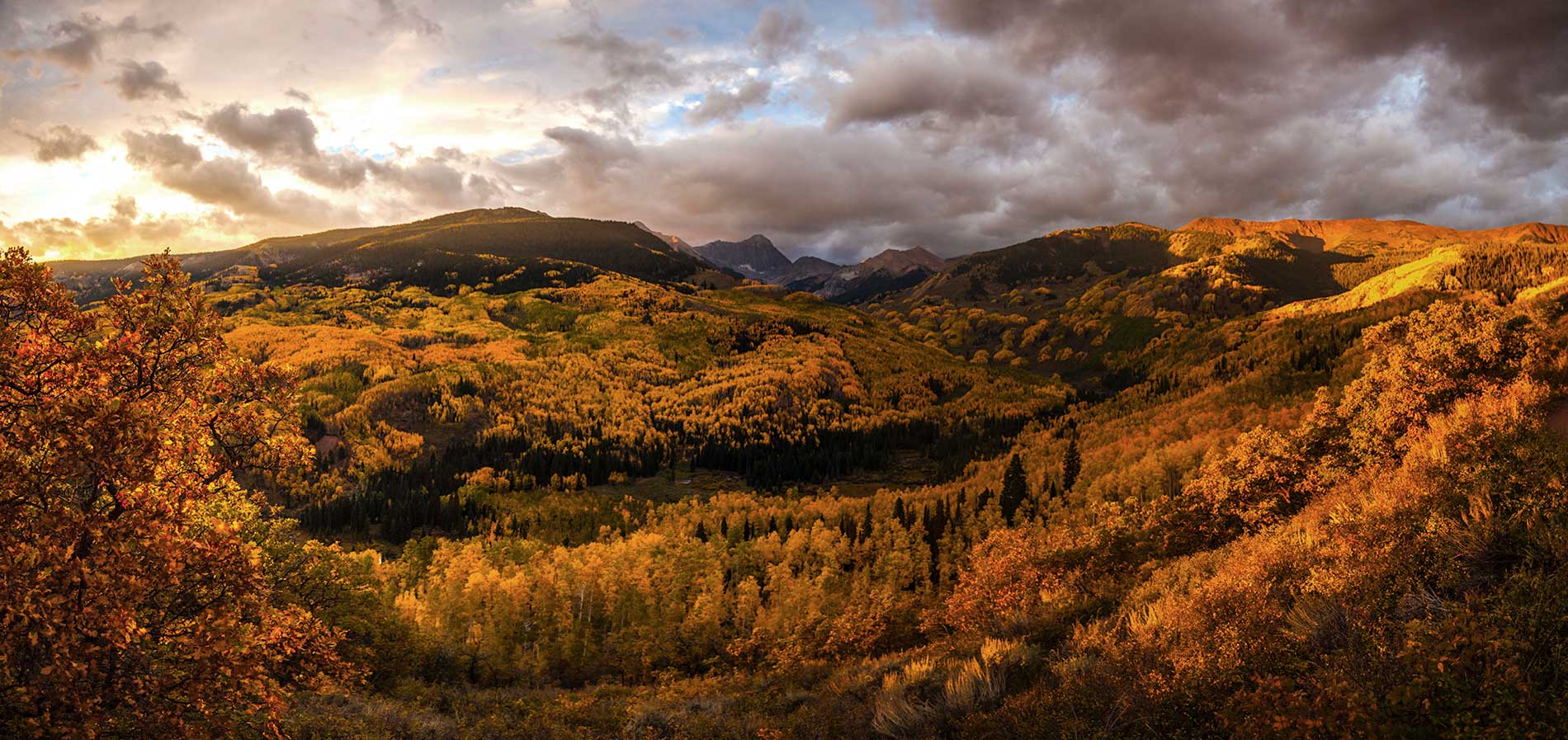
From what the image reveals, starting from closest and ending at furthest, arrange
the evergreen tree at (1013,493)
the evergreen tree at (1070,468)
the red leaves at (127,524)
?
1. the red leaves at (127,524)
2. the evergreen tree at (1013,493)
3. the evergreen tree at (1070,468)

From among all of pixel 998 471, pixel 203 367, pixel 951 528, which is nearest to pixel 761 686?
pixel 203 367

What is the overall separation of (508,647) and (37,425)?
95863mm

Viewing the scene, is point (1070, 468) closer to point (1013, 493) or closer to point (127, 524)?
point (1013, 493)

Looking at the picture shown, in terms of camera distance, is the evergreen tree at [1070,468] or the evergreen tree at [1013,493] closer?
the evergreen tree at [1013,493]

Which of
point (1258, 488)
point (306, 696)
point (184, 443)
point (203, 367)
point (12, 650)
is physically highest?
point (203, 367)

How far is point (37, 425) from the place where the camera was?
10.5m

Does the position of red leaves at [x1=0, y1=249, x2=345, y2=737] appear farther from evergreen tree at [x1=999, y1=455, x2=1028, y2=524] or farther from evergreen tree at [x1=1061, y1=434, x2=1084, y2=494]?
evergreen tree at [x1=1061, y1=434, x2=1084, y2=494]

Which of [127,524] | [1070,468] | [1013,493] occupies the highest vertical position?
[127,524]

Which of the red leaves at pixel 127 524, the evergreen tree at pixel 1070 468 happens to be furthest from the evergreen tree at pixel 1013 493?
the red leaves at pixel 127 524

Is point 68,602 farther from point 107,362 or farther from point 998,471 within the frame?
point 998,471

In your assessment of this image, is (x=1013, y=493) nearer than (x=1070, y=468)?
Yes

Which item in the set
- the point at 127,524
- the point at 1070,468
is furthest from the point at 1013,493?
the point at 127,524

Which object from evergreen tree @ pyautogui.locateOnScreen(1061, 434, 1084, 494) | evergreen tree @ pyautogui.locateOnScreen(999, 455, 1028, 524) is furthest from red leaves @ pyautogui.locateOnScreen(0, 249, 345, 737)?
evergreen tree @ pyautogui.locateOnScreen(1061, 434, 1084, 494)

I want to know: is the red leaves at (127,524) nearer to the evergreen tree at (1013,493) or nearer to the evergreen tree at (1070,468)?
the evergreen tree at (1013,493)
